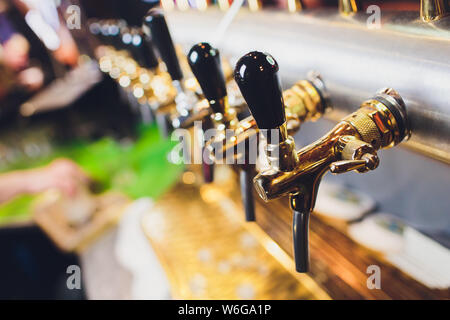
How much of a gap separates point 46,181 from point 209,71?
7.30 ft

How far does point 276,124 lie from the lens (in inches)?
24.1

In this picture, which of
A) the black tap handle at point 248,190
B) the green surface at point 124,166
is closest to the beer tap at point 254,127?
the black tap handle at point 248,190

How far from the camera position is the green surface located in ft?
7.64

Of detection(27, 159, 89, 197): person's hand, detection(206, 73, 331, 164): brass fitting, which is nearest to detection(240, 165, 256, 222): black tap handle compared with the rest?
detection(206, 73, 331, 164): brass fitting

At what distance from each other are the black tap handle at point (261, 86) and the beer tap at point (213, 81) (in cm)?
23

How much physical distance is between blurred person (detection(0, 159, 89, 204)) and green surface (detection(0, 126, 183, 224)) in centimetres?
12

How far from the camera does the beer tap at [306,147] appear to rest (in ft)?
1.84

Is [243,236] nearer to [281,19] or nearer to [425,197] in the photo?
[425,197]

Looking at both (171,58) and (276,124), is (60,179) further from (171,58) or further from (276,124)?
(276,124)
